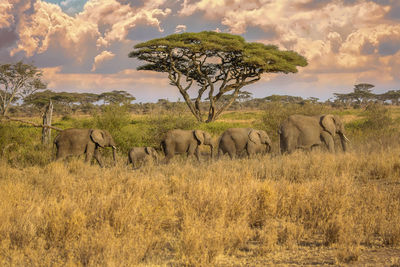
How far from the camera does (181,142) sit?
463 inches

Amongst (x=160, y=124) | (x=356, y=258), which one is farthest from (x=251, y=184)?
(x=160, y=124)

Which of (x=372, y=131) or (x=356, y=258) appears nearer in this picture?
(x=356, y=258)

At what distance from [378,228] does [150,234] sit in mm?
2880

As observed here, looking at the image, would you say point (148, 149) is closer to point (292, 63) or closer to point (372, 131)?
point (372, 131)

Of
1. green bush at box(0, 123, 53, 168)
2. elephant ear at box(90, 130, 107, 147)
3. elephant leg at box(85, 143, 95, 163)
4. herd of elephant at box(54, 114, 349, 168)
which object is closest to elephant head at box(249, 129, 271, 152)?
herd of elephant at box(54, 114, 349, 168)

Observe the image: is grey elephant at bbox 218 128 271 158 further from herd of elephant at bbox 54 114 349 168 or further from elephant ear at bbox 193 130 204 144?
elephant ear at bbox 193 130 204 144

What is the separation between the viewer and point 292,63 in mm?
29422

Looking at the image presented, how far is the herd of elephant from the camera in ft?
35.3

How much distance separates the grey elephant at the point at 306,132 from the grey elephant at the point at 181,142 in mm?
2831

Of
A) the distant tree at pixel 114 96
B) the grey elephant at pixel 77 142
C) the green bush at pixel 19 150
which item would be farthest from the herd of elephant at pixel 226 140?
the distant tree at pixel 114 96

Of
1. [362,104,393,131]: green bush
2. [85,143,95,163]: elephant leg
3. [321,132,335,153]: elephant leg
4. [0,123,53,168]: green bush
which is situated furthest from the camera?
[362,104,393,131]: green bush

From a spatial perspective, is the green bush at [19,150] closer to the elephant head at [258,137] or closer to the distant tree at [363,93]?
the elephant head at [258,137]

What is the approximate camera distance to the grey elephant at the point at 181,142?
11680mm

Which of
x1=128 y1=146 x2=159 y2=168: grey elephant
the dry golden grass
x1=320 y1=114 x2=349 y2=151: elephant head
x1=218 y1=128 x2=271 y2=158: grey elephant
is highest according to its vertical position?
x1=320 y1=114 x2=349 y2=151: elephant head
